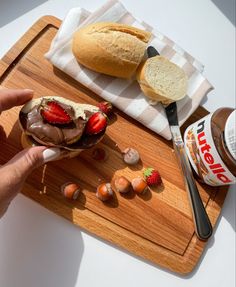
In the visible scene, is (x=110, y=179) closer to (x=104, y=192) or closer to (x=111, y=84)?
(x=104, y=192)

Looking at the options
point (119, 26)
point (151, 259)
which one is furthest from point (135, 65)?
point (151, 259)

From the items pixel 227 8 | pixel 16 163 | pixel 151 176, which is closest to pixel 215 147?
pixel 151 176

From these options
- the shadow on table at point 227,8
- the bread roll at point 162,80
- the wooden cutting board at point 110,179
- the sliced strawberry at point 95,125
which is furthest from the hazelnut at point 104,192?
the shadow on table at point 227,8

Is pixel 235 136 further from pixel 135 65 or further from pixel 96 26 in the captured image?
pixel 96 26

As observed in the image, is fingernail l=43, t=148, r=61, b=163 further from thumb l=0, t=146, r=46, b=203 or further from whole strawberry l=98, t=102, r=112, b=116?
whole strawberry l=98, t=102, r=112, b=116

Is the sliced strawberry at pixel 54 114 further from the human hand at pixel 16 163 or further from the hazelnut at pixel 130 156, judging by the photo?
the hazelnut at pixel 130 156

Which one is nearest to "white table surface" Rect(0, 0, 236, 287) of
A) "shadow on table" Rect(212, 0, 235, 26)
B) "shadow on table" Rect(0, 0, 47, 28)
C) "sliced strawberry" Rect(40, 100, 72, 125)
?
"shadow on table" Rect(0, 0, 47, 28)
